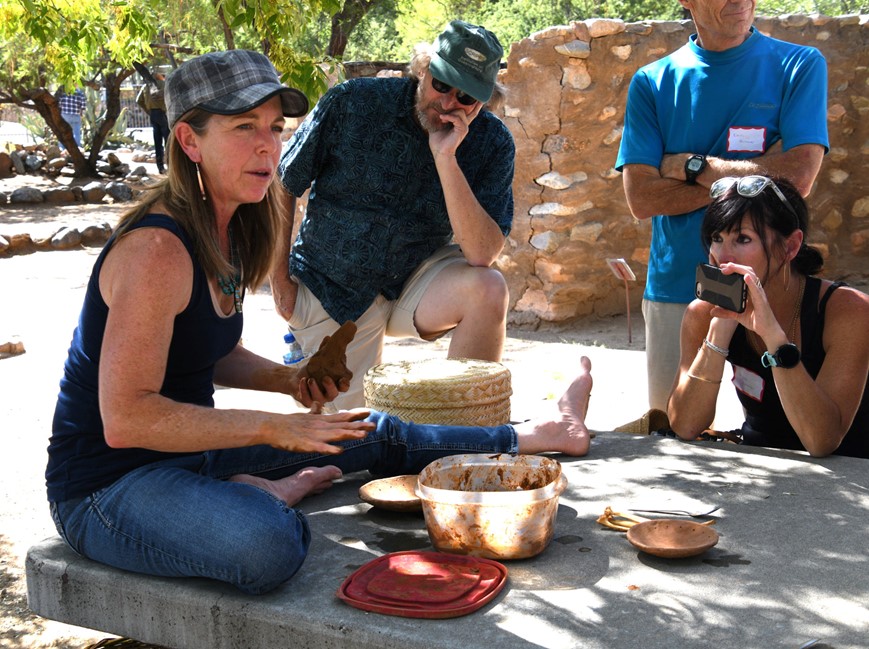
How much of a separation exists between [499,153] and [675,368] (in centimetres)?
103

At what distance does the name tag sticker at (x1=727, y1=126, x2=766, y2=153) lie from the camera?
3.35m

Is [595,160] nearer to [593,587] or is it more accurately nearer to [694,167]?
[694,167]

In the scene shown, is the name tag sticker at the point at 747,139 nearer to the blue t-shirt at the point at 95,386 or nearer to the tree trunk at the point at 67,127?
the blue t-shirt at the point at 95,386

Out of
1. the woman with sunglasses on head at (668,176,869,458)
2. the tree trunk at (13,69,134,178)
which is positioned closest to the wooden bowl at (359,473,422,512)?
the woman with sunglasses on head at (668,176,869,458)

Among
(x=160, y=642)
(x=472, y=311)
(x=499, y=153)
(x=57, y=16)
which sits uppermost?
(x=57, y=16)

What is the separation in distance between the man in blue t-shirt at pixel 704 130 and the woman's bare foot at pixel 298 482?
1.36m

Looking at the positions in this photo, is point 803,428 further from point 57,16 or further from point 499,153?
point 57,16

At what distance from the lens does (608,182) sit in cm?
700

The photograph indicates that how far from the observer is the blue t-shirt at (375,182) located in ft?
12.1

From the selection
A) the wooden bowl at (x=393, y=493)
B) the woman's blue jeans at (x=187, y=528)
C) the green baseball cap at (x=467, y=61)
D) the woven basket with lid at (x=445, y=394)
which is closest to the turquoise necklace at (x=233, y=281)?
the woman's blue jeans at (x=187, y=528)

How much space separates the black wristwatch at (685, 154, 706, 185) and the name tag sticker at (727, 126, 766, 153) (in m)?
0.14

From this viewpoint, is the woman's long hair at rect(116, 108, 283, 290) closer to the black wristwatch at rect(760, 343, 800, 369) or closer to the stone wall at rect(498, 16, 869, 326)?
the black wristwatch at rect(760, 343, 800, 369)

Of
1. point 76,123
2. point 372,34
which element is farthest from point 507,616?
point 76,123

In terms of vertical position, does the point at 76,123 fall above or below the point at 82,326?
above
